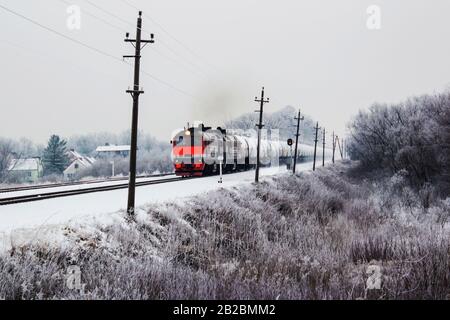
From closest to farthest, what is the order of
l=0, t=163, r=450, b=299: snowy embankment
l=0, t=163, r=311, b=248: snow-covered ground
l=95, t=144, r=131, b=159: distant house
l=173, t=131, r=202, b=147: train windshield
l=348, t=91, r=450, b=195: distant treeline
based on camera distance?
l=0, t=163, r=450, b=299: snowy embankment, l=0, t=163, r=311, b=248: snow-covered ground, l=173, t=131, r=202, b=147: train windshield, l=348, t=91, r=450, b=195: distant treeline, l=95, t=144, r=131, b=159: distant house

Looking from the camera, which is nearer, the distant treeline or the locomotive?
the locomotive

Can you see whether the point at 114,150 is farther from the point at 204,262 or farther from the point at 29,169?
the point at 204,262

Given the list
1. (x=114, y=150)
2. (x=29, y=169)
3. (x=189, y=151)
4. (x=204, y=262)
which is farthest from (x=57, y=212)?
(x=114, y=150)

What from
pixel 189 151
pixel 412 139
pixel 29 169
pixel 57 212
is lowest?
pixel 29 169

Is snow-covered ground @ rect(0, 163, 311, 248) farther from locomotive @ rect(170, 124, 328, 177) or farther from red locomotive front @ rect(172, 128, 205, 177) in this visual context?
red locomotive front @ rect(172, 128, 205, 177)

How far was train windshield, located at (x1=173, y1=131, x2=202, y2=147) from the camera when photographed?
86.1 feet

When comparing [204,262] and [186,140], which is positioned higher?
[186,140]

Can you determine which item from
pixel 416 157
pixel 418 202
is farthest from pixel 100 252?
pixel 416 157

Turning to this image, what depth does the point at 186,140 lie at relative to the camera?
1042 inches

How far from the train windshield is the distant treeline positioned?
65.1 feet

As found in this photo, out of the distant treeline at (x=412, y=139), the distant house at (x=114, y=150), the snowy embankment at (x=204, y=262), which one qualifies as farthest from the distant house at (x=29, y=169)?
the snowy embankment at (x=204, y=262)

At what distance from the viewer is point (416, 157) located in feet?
133

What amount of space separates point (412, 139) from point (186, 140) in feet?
90.3

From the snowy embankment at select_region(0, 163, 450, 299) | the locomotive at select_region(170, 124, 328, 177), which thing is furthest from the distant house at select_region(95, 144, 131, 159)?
the snowy embankment at select_region(0, 163, 450, 299)
